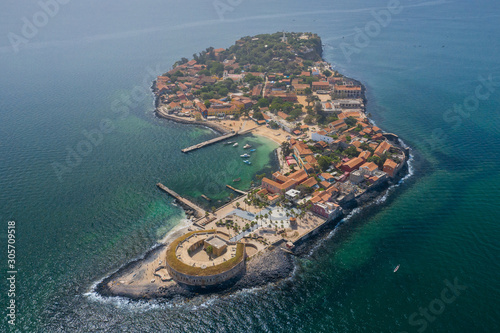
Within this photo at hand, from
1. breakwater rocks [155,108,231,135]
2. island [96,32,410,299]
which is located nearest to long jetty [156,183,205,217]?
island [96,32,410,299]

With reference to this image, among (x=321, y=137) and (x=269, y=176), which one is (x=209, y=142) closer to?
(x=269, y=176)

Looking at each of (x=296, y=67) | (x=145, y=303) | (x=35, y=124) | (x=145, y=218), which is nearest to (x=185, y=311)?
(x=145, y=303)

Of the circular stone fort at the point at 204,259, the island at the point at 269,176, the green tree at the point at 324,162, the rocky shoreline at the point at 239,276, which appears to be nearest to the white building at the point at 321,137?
the island at the point at 269,176

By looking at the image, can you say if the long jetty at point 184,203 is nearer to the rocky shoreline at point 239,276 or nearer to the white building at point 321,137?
the rocky shoreline at point 239,276

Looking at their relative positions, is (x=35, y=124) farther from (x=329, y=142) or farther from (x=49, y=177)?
(x=329, y=142)

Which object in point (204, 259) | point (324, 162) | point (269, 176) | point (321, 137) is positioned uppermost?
point (204, 259)

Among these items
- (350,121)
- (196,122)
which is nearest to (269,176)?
(350,121)
